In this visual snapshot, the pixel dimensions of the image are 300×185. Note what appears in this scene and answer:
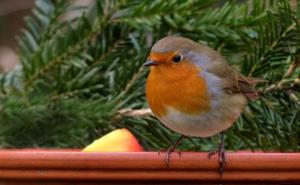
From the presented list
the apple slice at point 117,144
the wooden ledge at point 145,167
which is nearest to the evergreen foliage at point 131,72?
the apple slice at point 117,144

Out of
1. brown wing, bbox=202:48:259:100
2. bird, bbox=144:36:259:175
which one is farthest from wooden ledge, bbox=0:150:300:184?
brown wing, bbox=202:48:259:100

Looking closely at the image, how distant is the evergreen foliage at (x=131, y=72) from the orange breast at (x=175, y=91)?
0.08 m

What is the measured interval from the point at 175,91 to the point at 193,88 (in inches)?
1.9

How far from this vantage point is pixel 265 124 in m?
1.91

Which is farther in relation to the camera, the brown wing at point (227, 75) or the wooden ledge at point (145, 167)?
the brown wing at point (227, 75)

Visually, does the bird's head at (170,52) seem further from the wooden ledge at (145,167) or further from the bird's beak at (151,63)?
A: the wooden ledge at (145,167)

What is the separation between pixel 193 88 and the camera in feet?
6.42

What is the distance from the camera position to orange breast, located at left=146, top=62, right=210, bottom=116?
1887 mm

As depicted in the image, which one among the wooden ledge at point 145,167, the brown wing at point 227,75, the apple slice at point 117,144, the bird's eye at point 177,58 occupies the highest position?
the wooden ledge at point 145,167

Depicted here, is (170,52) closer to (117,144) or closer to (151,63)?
(151,63)

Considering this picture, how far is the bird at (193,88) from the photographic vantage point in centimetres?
185

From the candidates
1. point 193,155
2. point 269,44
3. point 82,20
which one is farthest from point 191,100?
point 193,155

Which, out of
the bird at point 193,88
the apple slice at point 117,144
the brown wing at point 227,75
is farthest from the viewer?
the brown wing at point 227,75

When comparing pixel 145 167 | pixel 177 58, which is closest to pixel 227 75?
pixel 177 58
